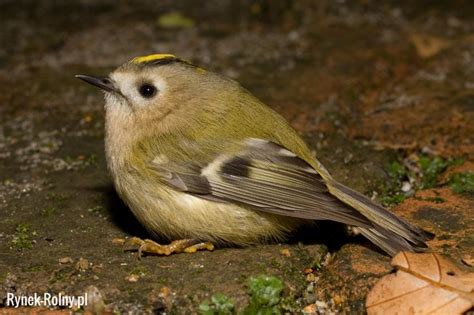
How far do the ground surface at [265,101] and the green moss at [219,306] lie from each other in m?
0.05

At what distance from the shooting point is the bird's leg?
268 centimetres

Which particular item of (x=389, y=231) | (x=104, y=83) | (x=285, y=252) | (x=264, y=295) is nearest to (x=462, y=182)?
(x=389, y=231)

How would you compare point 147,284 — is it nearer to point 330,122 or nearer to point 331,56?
point 330,122

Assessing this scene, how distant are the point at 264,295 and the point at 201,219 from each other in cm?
45

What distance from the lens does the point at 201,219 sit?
273cm

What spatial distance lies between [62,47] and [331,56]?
162cm

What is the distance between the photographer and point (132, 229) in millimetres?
2990

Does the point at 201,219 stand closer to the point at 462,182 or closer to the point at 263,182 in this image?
the point at 263,182

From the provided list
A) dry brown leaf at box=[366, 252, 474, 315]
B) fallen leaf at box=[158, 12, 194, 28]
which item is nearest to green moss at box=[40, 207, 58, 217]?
dry brown leaf at box=[366, 252, 474, 315]

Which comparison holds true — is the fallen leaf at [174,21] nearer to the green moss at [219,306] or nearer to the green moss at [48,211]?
the green moss at [48,211]

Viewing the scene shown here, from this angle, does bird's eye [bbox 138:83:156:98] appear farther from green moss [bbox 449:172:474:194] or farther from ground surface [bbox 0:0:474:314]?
green moss [bbox 449:172:474:194]

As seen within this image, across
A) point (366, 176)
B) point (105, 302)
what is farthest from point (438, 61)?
point (105, 302)

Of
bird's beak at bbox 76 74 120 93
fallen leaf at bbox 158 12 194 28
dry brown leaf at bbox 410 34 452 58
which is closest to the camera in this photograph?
bird's beak at bbox 76 74 120 93

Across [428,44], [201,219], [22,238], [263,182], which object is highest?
[428,44]
